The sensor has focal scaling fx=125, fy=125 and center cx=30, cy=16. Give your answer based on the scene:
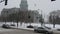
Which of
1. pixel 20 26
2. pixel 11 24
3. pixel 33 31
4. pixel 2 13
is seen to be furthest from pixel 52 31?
pixel 2 13

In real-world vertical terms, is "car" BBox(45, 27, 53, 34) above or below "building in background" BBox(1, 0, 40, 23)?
below

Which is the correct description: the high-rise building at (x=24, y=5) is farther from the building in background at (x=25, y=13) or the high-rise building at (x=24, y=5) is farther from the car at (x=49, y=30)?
the car at (x=49, y=30)

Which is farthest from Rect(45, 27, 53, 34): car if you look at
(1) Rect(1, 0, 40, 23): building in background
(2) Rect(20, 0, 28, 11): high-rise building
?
(2) Rect(20, 0, 28, 11): high-rise building

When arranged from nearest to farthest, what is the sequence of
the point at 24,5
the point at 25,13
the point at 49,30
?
the point at 49,30, the point at 25,13, the point at 24,5

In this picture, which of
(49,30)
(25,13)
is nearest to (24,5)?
(25,13)

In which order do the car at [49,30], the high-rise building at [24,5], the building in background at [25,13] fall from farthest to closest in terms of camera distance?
1. the high-rise building at [24,5]
2. the building in background at [25,13]
3. the car at [49,30]

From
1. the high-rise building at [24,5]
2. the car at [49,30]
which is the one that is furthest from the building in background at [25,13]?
the car at [49,30]

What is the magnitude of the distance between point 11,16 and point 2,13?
0.96 m

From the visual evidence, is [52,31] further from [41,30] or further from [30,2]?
[30,2]

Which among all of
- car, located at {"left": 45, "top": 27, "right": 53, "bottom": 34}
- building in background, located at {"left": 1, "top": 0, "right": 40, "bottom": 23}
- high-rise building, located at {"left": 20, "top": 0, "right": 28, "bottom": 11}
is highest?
high-rise building, located at {"left": 20, "top": 0, "right": 28, "bottom": 11}

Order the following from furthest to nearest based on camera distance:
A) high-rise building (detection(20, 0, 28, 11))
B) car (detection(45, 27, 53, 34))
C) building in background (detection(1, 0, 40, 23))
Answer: high-rise building (detection(20, 0, 28, 11)), building in background (detection(1, 0, 40, 23)), car (detection(45, 27, 53, 34))

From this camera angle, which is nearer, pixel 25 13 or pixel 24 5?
pixel 25 13

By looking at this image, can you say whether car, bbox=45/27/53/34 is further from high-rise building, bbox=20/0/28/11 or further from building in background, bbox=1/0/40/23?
high-rise building, bbox=20/0/28/11

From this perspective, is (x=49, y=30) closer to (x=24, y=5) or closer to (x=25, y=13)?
(x=25, y=13)
